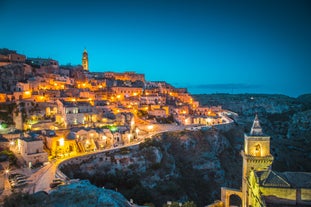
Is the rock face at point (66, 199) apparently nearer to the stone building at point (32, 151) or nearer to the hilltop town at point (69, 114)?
the stone building at point (32, 151)

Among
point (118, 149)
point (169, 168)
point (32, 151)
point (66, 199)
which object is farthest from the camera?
point (169, 168)

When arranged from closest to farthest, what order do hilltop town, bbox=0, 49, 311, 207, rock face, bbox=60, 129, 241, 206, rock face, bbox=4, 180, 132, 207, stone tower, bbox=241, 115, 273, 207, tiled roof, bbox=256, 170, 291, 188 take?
1. rock face, bbox=4, 180, 132, 207
2. tiled roof, bbox=256, 170, 291, 188
3. hilltop town, bbox=0, 49, 311, 207
4. stone tower, bbox=241, 115, 273, 207
5. rock face, bbox=60, 129, 241, 206

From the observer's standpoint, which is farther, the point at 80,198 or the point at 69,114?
the point at 69,114

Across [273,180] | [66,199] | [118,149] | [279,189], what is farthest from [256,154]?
[66,199]

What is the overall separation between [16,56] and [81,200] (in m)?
62.0

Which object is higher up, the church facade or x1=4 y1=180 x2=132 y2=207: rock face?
x1=4 y1=180 x2=132 y2=207: rock face

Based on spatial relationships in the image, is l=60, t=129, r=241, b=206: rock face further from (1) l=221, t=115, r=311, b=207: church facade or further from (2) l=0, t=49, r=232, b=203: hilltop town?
(1) l=221, t=115, r=311, b=207: church facade

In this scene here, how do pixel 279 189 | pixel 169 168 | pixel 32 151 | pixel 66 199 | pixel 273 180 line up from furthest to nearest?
pixel 169 168
pixel 32 151
pixel 273 180
pixel 279 189
pixel 66 199

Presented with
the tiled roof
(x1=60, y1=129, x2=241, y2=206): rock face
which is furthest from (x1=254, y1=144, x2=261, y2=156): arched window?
(x1=60, y1=129, x2=241, y2=206): rock face

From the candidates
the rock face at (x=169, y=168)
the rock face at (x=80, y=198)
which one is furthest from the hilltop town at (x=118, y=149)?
the rock face at (x=169, y=168)

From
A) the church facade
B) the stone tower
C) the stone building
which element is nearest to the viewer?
the church facade

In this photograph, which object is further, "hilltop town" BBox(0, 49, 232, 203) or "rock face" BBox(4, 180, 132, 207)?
"hilltop town" BBox(0, 49, 232, 203)

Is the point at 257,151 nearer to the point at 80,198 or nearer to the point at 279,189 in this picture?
the point at 279,189

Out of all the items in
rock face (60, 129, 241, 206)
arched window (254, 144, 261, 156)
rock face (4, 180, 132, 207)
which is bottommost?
rock face (60, 129, 241, 206)
